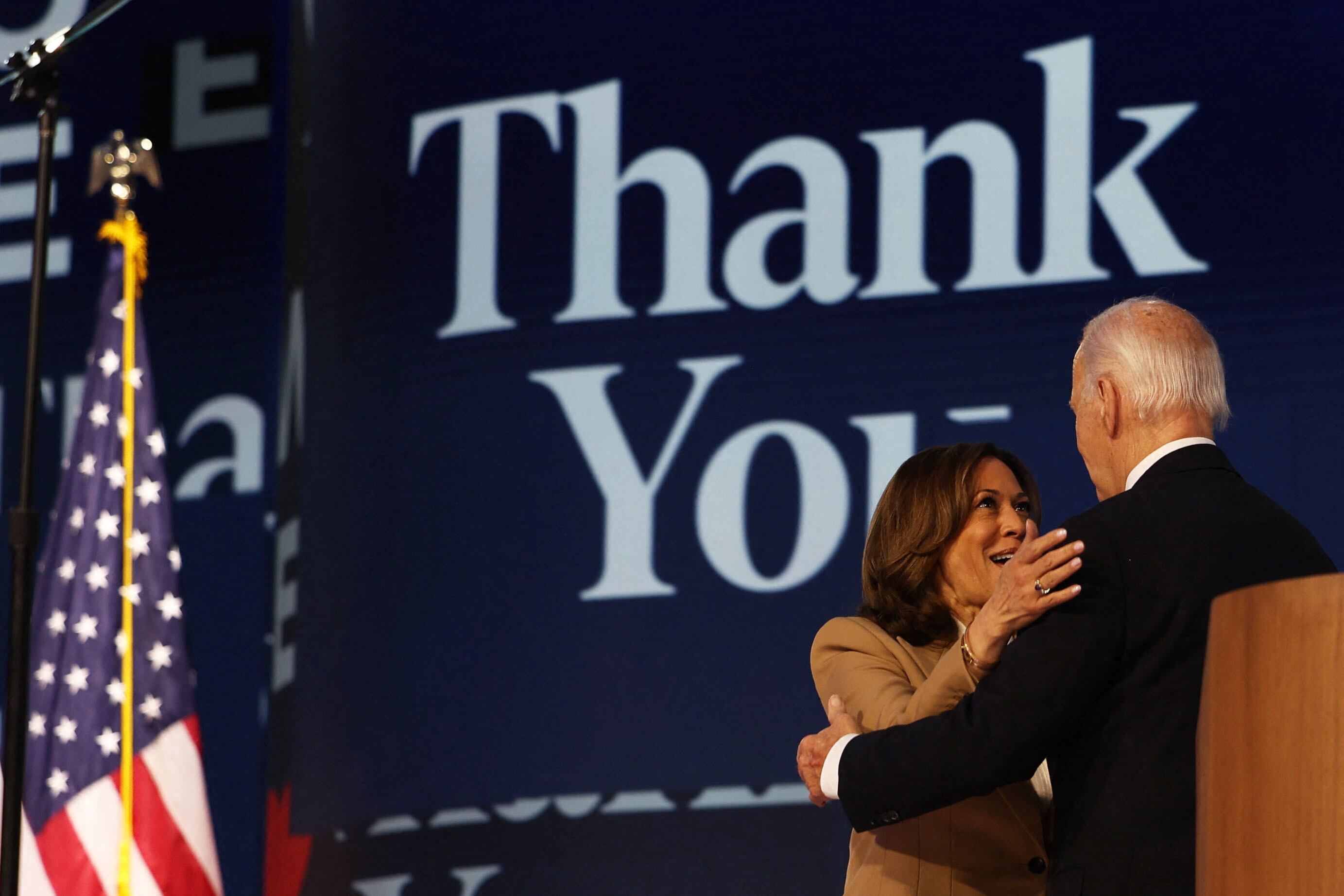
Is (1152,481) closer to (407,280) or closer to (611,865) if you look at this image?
(611,865)

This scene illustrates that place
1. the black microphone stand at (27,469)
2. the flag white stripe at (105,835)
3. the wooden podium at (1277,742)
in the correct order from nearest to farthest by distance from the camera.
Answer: the wooden podium at (1277,742), the black microphone stand at (27,469), the flag white stripe at (105,835)

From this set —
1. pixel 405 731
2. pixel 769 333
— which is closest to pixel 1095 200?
pixel 769 333

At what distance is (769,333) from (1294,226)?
1310mm

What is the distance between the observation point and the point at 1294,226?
4.22 m

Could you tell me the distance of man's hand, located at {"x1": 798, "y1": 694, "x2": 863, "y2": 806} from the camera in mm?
2254

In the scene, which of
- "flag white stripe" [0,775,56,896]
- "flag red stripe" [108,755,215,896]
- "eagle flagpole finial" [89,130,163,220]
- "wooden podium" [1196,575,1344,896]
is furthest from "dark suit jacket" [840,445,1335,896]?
"eagle flagpole finial" [89,130,163,220]

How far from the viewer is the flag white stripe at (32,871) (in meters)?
4.39

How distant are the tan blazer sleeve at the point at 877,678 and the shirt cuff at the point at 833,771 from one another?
0.29ft

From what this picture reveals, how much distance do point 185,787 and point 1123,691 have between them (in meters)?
3.06

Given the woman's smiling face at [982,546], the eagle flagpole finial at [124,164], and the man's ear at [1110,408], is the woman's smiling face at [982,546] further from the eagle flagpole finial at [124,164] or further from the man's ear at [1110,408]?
the eagle flagpole finial at [124,164]

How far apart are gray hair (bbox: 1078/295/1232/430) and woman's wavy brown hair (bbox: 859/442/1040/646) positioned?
0.53m

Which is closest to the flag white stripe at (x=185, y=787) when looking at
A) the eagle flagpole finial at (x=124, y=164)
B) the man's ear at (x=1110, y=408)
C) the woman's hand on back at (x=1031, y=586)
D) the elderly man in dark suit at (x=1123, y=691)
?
the eagle flagpole finial at (x=124, y=164)

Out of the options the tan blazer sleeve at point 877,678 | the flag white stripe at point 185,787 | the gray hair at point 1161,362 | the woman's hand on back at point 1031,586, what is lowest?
the flag white stripe at point 185,787

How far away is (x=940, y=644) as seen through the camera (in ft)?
8.82
